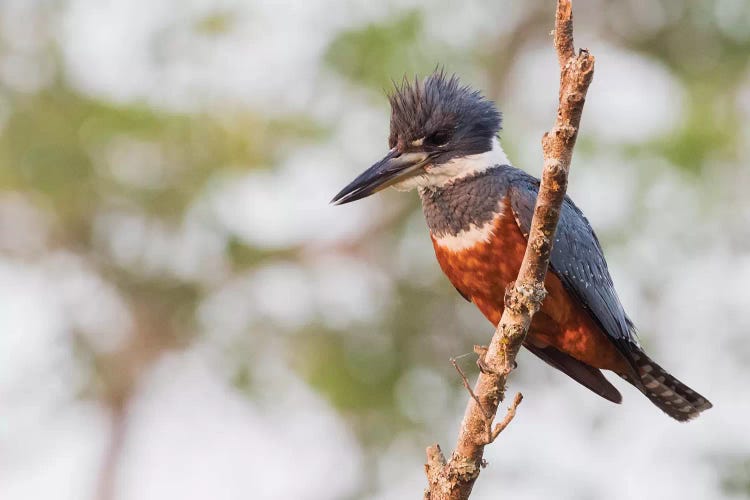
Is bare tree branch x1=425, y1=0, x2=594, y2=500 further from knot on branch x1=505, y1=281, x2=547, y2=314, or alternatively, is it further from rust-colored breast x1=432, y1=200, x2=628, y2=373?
rust-colored breast x1=432, y1=200, x2=628, y2=373

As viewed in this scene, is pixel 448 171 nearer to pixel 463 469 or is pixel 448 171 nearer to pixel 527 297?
pixel 527 297

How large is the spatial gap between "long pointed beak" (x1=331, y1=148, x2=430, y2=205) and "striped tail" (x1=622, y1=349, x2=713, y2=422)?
120 cm

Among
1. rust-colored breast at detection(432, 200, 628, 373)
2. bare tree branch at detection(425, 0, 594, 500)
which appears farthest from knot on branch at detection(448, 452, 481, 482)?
rust-colored breast at detection(432, 200, 628, 373)

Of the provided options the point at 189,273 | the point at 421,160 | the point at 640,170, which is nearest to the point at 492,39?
the point at 640,170

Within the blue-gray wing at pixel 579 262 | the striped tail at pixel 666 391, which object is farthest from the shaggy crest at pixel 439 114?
the striped tail at pixel 666 391

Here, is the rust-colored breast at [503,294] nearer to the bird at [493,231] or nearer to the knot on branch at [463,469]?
the bird at [493,231]

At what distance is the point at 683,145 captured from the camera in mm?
9258

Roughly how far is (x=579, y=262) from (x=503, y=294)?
13.2 inches

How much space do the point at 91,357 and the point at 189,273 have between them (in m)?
1.17

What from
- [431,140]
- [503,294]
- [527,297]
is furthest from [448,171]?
[527,297]

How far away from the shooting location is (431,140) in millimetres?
4441

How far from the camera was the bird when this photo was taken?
163 inches

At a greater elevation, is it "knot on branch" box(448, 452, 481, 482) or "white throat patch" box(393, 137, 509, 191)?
"white throat patch" box(393, 137, 509, 191)

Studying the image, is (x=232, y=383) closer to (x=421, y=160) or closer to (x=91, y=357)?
(x=91, y=357)
